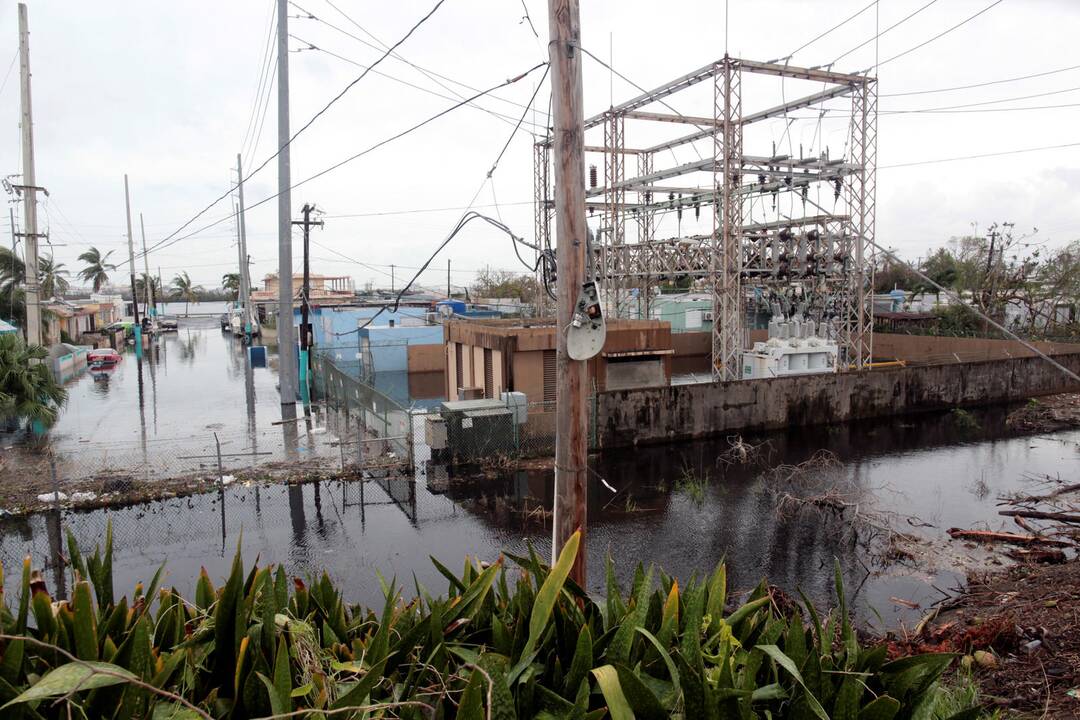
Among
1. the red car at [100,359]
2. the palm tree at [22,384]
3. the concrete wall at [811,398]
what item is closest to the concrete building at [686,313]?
the concrete wall at [811,398]

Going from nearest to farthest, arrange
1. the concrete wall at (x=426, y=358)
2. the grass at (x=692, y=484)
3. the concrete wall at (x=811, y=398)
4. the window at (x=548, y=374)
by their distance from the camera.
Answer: the grass at (x=692, y=484) → the concrete wall at (x=811, y=398) → the window at (x=548, y=374) → the concrete wall at (x=426, y=358)

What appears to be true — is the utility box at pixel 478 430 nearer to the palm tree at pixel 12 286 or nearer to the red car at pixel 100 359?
the red car at pixel 100 359

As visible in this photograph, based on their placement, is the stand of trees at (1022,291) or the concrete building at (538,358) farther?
the stand of trees at (1022,291)

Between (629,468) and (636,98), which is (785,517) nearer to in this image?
(629,468)

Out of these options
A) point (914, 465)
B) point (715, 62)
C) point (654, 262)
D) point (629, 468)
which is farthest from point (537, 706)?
point (654, 262)

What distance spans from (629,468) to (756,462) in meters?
3.19

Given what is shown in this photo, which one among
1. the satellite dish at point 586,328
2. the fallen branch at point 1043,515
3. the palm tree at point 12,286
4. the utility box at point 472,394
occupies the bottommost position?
the fallen branch at point 1043,515

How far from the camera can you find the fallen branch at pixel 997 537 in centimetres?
1103

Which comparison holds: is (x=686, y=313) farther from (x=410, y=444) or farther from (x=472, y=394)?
(x=410, y=444)

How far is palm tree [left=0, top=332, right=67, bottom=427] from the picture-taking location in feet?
55.2

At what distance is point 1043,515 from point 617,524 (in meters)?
6.99

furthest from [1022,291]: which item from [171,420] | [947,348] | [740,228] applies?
[171,420]

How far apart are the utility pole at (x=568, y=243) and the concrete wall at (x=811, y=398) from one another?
36.7ft

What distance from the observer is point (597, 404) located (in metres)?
17.8
